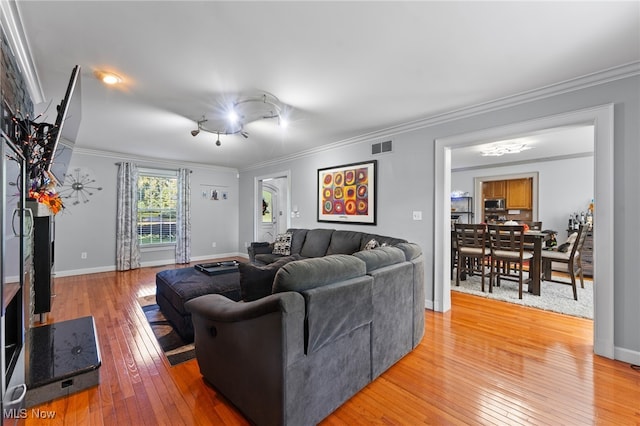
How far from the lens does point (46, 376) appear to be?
184cm

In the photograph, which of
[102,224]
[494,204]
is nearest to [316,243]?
[102,224]

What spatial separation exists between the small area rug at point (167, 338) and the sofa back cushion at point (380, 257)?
1709 mm

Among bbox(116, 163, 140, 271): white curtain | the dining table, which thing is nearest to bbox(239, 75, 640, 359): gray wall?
the dining table

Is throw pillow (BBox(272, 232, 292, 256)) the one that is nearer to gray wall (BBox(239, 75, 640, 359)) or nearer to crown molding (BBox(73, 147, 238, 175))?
gray wall (BBox(239, 75, 640, 359))

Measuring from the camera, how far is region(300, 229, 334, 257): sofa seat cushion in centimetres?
466

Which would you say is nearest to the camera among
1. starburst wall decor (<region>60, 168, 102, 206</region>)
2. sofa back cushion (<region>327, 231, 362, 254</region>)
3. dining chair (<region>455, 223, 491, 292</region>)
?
sofa back cushion (<region>327, 231, 362, 254</region>)

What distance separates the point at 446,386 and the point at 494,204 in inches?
264

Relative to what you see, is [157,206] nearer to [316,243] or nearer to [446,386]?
[316,243]

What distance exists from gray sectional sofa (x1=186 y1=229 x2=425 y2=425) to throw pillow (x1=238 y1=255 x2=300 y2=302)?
13 cm

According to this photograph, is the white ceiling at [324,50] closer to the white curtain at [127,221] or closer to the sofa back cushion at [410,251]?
the sofa back cushion at [410,251]

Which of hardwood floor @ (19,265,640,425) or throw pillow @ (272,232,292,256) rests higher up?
throw pillow @ (272,232,292,256)

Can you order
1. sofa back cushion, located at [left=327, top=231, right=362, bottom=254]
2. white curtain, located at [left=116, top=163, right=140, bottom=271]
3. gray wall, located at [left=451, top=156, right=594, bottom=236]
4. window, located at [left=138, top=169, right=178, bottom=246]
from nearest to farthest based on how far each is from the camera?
sofa back cushion, located at [left=327, top=231, right=362, bottom=254] → white curtain, located at [left=116, top=163, right=140, bottom=271] → gray wall, located at [left=451, top=156, right=594, bottom=236] → window, located at [left=138, top=169, right=178, bottom=246]

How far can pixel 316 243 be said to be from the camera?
4.77 metres

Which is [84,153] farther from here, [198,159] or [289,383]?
[289,383]
